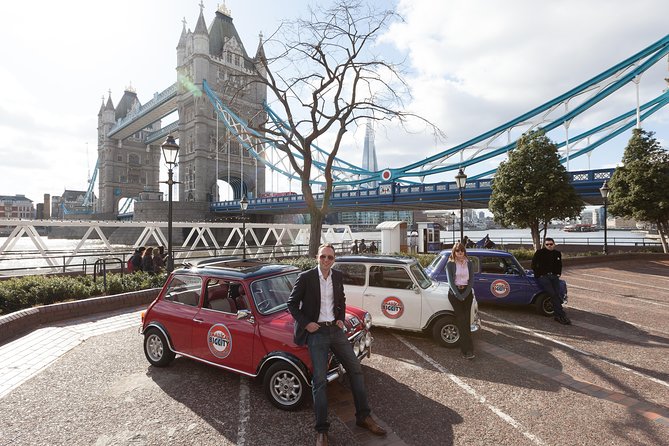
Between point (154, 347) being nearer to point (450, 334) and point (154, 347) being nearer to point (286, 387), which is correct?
point (286, 387)

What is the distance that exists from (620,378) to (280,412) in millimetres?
4970

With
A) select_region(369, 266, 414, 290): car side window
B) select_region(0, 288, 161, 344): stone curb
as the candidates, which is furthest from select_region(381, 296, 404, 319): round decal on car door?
select_region(0, 288, 161, 344): stone curb

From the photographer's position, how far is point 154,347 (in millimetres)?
5668

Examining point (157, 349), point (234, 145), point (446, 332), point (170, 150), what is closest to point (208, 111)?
point (234, 145)

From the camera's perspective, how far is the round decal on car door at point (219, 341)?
4.79 m

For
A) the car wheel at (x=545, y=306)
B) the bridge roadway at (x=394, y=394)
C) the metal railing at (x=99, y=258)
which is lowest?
the bridge roadway at (x=394, y=394)

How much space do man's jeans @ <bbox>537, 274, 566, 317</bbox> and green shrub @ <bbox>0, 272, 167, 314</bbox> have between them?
36.2 feet

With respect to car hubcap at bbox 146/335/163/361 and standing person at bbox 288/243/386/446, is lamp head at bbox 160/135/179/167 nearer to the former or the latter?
car hubcap at bbox 146/335/163/361

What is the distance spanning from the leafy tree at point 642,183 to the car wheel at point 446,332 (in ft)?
79.8

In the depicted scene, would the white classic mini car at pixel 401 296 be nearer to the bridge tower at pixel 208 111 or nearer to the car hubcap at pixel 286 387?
the car hubcap at pixel 286 387

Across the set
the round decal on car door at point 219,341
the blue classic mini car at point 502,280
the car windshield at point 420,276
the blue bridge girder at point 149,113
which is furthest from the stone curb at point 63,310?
the blue bridge girder at point 149,113

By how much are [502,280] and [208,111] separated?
7293cm

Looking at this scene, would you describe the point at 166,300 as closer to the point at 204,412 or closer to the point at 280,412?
the point at 204,412

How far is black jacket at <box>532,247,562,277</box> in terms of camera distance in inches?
322
